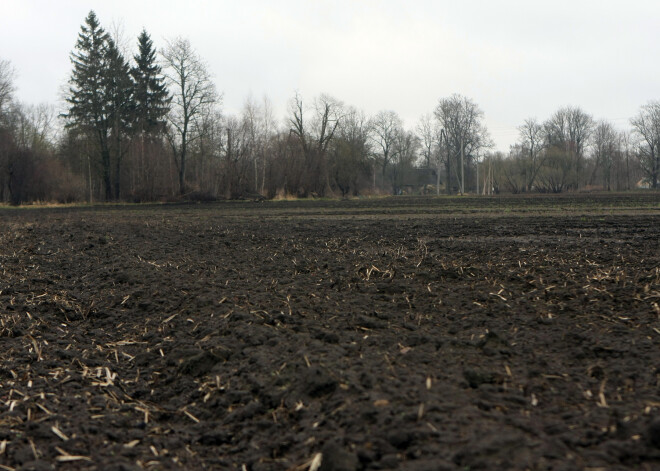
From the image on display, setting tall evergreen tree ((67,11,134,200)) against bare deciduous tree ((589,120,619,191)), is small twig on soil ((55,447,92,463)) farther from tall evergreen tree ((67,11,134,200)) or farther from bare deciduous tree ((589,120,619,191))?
bare deciduous tree ((589,120,619,191))

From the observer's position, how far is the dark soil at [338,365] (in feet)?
9.52

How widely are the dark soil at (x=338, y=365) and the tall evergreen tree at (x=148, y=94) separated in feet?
146

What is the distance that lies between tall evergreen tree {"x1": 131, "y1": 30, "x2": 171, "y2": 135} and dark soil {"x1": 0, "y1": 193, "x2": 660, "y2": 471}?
146 feet

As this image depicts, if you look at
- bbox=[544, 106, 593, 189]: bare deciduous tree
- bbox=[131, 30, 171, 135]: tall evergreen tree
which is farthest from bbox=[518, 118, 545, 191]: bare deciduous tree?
bbox=[131, 30, 171, 135]: tall evergreen tree

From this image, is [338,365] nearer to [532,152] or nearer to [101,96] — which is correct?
[101,96]

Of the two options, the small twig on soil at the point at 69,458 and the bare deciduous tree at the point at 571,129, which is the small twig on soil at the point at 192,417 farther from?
the bare deciduous tree at the point at 571,129

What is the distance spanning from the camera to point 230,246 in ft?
36.7

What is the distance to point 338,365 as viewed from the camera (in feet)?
12.9

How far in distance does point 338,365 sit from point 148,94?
168ft

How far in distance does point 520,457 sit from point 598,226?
13514mm

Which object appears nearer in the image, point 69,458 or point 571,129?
point 69,458

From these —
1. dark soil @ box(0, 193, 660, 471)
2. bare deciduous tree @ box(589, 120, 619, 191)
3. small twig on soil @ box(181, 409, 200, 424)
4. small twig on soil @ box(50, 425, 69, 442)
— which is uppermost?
bare deciduous tree @ box(589, 120, 619, 191)

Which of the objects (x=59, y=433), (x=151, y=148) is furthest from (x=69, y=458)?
(x=151, y=148)

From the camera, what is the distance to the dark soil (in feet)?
9.52
